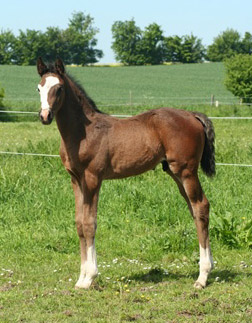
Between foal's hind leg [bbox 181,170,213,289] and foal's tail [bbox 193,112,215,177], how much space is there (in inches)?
14.1

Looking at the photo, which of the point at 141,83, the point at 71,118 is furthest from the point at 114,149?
the point at 141,83

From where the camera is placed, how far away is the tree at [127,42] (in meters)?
87.2

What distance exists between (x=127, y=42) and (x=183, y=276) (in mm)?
86666

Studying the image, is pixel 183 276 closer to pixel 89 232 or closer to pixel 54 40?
pixel 89 232

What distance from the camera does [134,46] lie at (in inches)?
3531

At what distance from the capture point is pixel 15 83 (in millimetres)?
49781

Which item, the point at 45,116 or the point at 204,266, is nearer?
the point at 45,116

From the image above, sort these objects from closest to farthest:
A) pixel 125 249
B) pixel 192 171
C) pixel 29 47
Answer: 1. pixel 192 171
2. pixel 125 249
3. pixel 29 47

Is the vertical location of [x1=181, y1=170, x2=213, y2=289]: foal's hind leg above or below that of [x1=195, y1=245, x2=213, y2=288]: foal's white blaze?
above

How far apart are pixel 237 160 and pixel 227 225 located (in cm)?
327

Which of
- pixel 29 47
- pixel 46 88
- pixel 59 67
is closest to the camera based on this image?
pixel 46 88

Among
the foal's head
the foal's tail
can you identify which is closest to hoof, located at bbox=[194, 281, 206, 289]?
the foal's tail

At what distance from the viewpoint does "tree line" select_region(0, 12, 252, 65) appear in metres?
80.9

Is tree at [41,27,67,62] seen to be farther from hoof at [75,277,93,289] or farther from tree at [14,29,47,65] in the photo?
hoof at [75,277,93,289]
